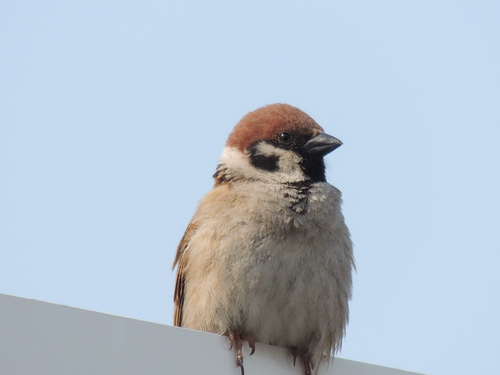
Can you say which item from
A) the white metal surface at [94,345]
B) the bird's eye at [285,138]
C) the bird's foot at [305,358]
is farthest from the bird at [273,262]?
the white metal surface at [94,345]

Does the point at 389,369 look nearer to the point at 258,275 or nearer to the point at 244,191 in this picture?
the point at 258,275

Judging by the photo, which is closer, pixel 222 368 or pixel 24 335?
pixel 24 335

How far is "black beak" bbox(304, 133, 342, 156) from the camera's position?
369 centimetres

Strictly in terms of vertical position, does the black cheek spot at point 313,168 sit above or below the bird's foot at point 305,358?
above

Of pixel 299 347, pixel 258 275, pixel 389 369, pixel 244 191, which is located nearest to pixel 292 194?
pixel 244 191

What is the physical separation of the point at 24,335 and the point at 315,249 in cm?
157

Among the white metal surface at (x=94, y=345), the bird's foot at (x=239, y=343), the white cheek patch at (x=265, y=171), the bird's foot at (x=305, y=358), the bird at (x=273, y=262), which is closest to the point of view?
the white metal surface at (x=94, y=345)

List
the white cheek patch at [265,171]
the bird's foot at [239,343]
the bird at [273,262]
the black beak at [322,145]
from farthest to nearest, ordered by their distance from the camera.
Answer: the black beak at [322,145] → the white cheek patch at [265,171] → the bird at [273,262] → the bird's foot at [239,343]

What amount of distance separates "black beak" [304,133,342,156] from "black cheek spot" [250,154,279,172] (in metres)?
0.19

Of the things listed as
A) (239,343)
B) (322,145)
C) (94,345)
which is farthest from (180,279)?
(94,345)

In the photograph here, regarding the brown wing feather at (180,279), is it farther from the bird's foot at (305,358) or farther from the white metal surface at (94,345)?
the white metal surface at (94,345)

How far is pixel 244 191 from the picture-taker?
11.2 ft

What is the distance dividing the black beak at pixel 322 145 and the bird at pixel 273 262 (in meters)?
0.10

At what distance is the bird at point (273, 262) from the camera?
306 centimetres
